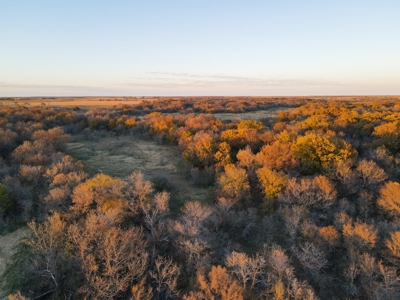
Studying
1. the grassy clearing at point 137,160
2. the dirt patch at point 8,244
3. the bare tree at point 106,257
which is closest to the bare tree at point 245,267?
the bare tree at point 106,257

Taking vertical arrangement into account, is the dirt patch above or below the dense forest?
below

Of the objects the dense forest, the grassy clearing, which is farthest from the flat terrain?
the dense forest

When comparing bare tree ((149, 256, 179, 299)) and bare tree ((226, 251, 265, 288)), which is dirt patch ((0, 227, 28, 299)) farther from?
bare tree ((226, 251, 265, 288))

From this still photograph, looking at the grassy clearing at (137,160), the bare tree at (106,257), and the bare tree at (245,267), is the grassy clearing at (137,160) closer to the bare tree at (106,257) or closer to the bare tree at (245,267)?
the bare tree at (106,257)

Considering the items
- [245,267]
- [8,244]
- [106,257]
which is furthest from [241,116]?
[106,257]

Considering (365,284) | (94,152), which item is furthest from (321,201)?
(94,152)

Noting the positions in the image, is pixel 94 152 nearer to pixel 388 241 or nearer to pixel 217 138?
pixel 217 138
